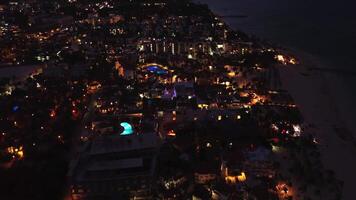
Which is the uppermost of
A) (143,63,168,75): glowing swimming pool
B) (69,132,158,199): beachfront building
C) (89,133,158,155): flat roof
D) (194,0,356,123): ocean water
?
(194,0,356,123): ocean water

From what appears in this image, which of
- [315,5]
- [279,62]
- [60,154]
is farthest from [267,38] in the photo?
[60,154]

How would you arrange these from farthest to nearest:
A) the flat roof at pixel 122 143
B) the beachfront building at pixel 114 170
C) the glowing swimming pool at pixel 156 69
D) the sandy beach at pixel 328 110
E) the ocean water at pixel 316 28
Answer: the glowing swimming pool at pixel 156 69 → the ocean water at pixel 316 28 → the sandy beach at pixel 328 110 → the flat roof at pixel 122 143 → the beachfront building at pixel 114 170

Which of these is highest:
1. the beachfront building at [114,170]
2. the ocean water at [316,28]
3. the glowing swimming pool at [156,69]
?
the ocean water at [316,28]

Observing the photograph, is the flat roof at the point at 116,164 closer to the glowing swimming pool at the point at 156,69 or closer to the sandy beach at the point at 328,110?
the sandy beach at the point at 328,110

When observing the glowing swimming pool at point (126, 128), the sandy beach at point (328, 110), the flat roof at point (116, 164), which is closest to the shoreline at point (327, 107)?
the sandy beach at point (328, 110)

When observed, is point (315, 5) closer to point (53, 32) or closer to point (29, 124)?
point (53, 32)

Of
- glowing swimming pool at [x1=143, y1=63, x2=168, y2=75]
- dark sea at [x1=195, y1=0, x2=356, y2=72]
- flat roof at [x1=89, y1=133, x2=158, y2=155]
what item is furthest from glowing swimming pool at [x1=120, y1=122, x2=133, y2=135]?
dark sea at [x1=195, y1=0, x2=356, y2=72]

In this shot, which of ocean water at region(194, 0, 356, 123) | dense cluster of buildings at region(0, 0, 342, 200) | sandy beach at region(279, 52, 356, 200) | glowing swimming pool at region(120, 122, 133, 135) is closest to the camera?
dense cluster of buildings at region(0, 0, 342, 200)

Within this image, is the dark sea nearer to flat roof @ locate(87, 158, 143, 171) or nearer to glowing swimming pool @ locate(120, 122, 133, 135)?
glowing swimming pool @ locate(120, 122, 133, 135)

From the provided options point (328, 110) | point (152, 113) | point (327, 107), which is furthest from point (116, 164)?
point (327, 107)
